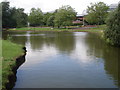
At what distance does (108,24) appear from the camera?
25.0 meters

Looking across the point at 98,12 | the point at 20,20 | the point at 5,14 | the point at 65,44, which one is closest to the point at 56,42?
the point at 65,44

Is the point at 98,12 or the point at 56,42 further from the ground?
the point at 98,12

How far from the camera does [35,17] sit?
82312 mm

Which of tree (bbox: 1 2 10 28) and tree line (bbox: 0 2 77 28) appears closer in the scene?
tree (bbox: 1 2 10 28)

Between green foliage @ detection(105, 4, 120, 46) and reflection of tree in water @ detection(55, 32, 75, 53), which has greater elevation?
green foliage @ detection(105, 4, 120, 46)

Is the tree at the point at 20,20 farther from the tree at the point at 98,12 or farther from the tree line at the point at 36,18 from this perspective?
the tree at the point at 98,12

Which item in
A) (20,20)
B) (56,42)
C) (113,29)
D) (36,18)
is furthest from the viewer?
(36,18)

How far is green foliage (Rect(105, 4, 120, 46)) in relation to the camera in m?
23.0

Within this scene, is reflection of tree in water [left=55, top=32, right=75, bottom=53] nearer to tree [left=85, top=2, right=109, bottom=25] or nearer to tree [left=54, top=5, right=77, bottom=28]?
tree [left=85, top=2, right=109, bottom=25]

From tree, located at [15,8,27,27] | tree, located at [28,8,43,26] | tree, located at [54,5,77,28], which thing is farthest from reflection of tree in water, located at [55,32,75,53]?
tree, located at [28,8,43,26]

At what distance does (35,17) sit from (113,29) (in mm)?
61551

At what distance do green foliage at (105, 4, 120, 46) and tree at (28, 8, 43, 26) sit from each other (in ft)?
197

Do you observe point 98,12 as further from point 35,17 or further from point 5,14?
point 5,14

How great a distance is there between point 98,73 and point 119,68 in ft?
6.65
